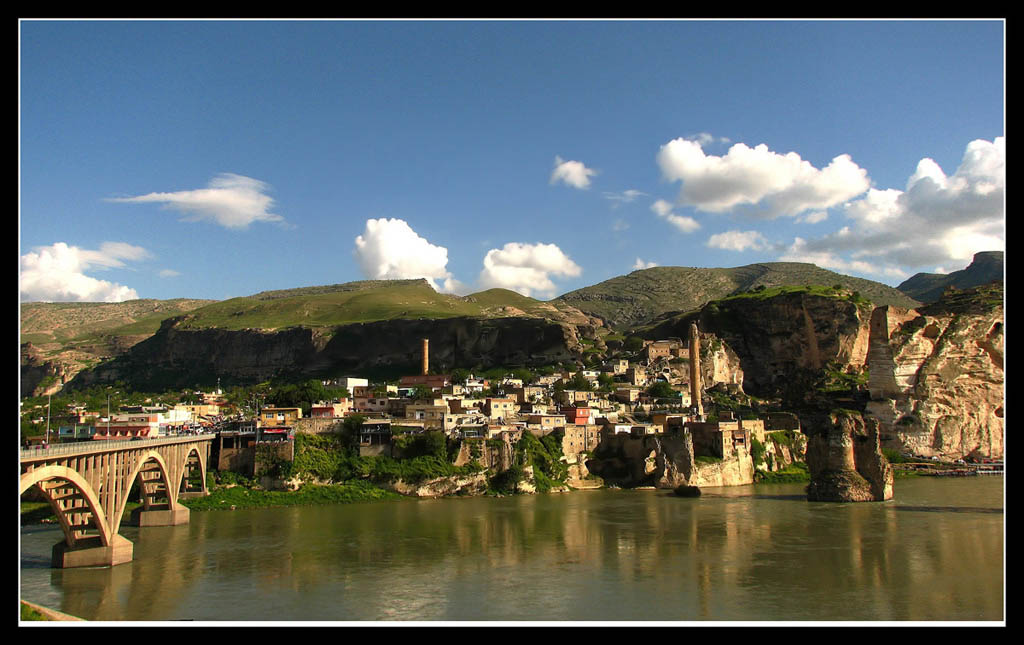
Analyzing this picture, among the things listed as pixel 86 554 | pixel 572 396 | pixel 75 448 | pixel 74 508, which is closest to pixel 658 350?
pixel 572 396

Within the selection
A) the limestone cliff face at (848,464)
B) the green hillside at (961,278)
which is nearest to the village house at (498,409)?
the limestone cliff face at (848,464)

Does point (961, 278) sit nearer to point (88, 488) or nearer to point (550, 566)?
point (550, 566)

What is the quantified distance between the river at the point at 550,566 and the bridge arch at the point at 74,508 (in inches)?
41.1

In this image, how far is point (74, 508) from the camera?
72.4 ft

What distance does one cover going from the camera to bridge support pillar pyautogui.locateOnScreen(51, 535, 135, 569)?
22328mm

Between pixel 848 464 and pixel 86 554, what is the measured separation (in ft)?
106

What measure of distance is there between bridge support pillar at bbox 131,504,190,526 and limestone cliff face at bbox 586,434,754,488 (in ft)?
72.5

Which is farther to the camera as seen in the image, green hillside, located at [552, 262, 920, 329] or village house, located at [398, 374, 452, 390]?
green hillside, located at [552, 262, 920, 329]

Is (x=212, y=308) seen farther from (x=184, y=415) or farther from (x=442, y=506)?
(x=442, y=506)

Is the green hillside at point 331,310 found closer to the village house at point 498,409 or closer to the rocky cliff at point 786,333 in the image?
the rocky cliff at point 786,333

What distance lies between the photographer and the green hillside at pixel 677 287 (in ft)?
531

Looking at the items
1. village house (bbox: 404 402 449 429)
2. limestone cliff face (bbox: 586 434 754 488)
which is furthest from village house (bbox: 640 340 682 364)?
village house (bbox: 404 402 449 429)

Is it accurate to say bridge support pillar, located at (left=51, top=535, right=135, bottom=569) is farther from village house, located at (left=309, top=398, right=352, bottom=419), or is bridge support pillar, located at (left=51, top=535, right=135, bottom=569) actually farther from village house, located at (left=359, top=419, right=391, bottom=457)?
village house, located at (left=309, top=398, right=352, bottom=419)

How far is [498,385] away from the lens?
216ft
